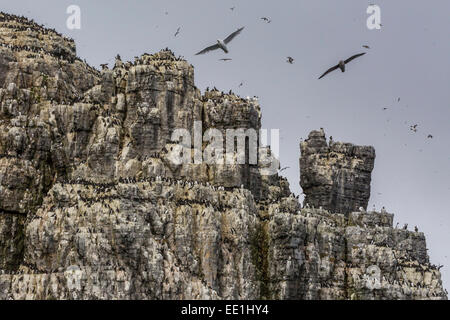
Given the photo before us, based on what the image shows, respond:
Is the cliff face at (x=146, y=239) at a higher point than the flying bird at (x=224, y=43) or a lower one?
lower

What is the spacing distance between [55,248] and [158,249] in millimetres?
17827

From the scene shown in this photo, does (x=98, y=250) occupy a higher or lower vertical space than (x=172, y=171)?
lower

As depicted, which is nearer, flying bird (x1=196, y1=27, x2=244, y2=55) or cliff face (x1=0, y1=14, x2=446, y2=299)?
flying bird (x1=196, y1=27, x2=244, y2=55)

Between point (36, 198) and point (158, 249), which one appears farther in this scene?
point (36, 198)

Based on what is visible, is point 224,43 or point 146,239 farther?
point 146,239

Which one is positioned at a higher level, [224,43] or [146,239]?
[224,43]

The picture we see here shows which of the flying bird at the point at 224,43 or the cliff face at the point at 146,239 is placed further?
the cliff face at the point at 146,239

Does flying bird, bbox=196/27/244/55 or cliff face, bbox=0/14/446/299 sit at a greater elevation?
flying bird, bbox=196/27/244/55

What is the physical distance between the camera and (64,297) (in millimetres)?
165375
